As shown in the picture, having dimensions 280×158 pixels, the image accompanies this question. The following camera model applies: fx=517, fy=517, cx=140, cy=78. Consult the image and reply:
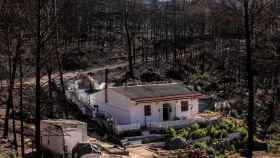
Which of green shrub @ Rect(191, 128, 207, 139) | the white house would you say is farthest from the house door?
green shrub @ Rect(191, 128, 207, 139)

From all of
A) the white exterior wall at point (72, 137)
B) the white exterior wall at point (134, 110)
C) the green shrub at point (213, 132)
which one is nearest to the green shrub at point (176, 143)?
the green shrub at point (213, 132)

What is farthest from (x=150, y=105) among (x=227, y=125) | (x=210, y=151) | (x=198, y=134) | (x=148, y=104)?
(x=210, y=151)

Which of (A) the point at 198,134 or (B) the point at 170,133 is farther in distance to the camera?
(B) the point at 170,133

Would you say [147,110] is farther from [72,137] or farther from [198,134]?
[72,137]

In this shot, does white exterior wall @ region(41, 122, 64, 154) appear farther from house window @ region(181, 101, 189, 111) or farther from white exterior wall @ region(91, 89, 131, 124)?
house window @ region(181, 101, 189, 111)

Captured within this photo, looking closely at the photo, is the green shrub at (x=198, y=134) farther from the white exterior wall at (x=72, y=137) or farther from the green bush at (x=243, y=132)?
the white exterior wall at (x=72, y=137)

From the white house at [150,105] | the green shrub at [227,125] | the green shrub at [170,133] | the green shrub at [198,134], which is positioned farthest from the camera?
the white house at [150,105]
